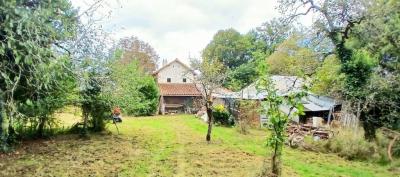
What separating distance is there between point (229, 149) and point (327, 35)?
7.15 meters

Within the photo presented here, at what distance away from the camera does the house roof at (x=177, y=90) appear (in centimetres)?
3403

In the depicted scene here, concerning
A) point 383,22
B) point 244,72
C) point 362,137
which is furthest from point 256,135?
point 244,72

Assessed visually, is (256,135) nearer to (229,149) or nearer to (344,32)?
(229,149)

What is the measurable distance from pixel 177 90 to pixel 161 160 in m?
24.8

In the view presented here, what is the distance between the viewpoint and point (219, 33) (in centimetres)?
4806

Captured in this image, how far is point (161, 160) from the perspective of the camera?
10102 mm

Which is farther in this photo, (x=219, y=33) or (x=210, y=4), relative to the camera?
(x=219, y=33)

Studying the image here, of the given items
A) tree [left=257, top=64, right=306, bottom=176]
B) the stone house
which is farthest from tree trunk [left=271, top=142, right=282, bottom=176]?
the stone house

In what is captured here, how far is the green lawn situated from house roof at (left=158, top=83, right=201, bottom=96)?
65.2 ft

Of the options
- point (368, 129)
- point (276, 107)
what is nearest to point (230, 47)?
point (368, 129)

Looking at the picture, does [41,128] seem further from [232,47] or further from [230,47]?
[232,47]

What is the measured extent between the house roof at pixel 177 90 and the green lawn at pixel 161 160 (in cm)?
1989

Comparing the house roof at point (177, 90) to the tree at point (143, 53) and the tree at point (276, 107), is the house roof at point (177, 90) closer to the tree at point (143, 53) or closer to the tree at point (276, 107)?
the tree at point (143, 53)

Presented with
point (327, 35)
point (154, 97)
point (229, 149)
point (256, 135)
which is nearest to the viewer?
point (229, 149)
